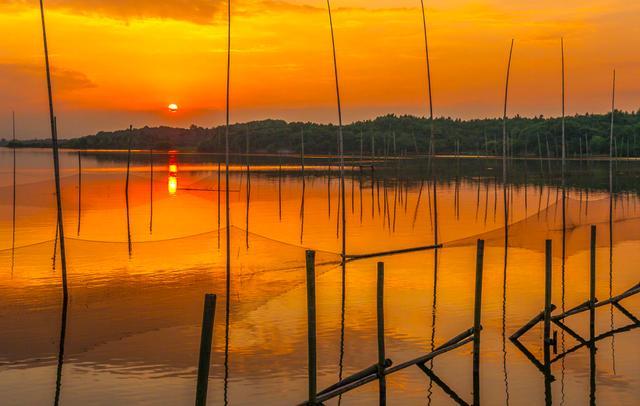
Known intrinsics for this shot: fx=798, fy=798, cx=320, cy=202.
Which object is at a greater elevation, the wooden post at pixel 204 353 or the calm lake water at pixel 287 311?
the wooden post at pixel 204 353

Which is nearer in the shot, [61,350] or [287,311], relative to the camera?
[61,350]

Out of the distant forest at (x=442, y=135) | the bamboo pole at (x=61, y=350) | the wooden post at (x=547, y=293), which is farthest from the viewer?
the distant forest at (x=442, y=135)

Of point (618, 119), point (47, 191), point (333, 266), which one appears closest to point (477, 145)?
point (618, 119)

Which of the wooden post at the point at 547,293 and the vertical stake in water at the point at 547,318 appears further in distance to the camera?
the wooden post at the point at 547,293

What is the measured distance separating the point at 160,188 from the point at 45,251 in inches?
980

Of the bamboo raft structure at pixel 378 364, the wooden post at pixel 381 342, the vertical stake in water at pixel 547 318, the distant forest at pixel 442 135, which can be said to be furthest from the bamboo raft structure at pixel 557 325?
the distant forest at pixel 442 135

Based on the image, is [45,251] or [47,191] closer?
[45,251]

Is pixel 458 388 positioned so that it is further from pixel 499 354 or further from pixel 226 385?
pixel 226 385

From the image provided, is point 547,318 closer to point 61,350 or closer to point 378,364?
point 378,364

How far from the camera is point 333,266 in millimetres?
15047

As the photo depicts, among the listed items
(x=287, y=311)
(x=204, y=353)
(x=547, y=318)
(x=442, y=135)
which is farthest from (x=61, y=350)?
(x=442, y=135)

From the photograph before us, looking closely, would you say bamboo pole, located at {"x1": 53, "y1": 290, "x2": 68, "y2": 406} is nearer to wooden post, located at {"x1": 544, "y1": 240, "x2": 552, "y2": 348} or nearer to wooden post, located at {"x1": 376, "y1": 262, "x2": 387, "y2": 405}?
wooden post, located at {"x1": 376, "y1": 262, "x2": 387, "y2": 405}

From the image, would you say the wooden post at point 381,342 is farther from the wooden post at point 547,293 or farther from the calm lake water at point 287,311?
the wooden post at point 547,293

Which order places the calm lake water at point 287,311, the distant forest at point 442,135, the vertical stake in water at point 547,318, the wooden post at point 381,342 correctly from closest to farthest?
the wooden post at point 381,342 < the calm lake water at point 287,311 < the vertical stake in water at point 547,318 < the distant forest at point 442,135
